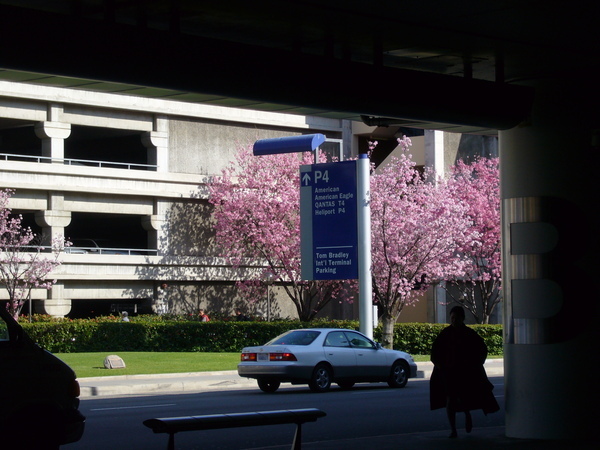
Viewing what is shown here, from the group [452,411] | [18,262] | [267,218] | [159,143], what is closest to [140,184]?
[159,143]

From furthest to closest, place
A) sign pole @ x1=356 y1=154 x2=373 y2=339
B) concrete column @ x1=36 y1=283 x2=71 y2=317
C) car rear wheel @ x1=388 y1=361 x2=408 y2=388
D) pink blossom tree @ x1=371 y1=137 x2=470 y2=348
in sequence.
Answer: concrete column @ x1=36 y1=283 x2=71 y2=317 → pink blossom tree @ x1=371 y1=137 x2=470 y2=348 → sign pole @ x1=356 y1=154 x2=373 y2=339 → car rear wheel @ x1=388 y1=361 x2=408 y2=388

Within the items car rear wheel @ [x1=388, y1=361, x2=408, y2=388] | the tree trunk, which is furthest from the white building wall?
car rear wheel @ [x1=388, y1=361, x2=408, y2=388]

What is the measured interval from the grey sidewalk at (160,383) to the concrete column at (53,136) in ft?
63.3

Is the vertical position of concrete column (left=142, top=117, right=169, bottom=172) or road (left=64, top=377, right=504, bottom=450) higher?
concrete column (left=142, top=117, right=169, bottom=172)

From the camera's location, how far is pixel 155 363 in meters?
30.2

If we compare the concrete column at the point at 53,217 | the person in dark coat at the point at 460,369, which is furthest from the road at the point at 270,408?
the concrete column at the point at 53,217

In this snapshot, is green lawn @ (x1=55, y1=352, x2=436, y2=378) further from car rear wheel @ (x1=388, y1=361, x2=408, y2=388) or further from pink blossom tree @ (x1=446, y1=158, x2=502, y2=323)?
pink blossom tree @ (x1=446, y1=158, x2=502, y2=323)

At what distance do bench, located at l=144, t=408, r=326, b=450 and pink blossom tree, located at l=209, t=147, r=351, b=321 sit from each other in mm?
35797

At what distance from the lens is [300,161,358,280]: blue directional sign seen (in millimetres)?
29797

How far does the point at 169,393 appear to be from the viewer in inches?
951

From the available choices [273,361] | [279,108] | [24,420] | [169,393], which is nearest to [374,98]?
[279,108]

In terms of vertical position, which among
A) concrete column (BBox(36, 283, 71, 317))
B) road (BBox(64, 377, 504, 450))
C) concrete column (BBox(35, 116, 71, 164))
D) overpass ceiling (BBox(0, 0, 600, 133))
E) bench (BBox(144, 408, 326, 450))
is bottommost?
road (BBox(64, 377, 504, 450))

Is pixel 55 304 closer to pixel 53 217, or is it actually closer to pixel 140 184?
pixel 53 217

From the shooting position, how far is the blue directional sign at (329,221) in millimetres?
29797
